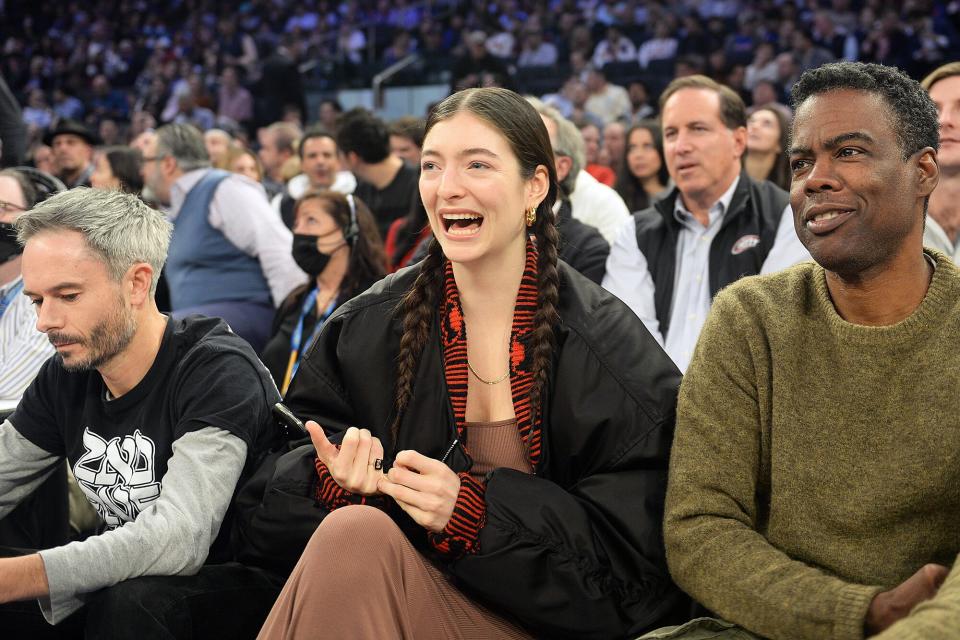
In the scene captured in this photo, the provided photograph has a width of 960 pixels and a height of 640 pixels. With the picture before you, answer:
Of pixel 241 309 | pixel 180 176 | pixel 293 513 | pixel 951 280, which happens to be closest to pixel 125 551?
pixel 293 513

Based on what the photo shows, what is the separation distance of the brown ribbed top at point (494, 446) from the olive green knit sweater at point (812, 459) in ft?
1.32

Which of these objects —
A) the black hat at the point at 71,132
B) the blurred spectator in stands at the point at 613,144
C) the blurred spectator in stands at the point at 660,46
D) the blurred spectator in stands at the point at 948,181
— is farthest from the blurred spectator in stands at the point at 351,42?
the blurred spectator in stands at the point at 948,181

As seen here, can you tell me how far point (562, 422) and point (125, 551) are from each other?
96cm

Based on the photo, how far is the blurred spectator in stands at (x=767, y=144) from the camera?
5.67 meters

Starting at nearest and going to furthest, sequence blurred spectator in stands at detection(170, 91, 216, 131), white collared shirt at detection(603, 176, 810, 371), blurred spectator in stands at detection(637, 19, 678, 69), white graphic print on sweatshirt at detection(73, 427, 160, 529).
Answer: white graphic print on sweatshirt at detection(73, 427, 160, 529), white collared shirt at detection(603, 176, 810, 371), blurred spectator in stands at detection(637, 19, 678, 69), blurred spectator in stands at detection(170, 91, 216, 131)

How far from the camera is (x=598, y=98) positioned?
36.5ft

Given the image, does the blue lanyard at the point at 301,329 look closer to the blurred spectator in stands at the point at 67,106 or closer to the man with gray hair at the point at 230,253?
the man with gray hair at the point at 230,253

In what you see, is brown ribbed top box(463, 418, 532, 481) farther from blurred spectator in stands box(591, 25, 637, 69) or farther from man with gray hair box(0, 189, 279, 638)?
blurred spectator in stands box(591, 25, 637, 69)

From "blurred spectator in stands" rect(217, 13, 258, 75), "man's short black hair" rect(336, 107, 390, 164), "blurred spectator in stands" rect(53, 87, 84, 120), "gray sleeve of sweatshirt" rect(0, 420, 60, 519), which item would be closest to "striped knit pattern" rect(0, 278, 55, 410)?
"gray sleeve of sweatshirt" rect(0, 420, 60, 519)

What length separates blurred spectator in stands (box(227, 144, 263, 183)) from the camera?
7828 millimetres

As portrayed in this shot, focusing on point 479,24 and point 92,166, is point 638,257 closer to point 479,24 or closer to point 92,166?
point 92,166

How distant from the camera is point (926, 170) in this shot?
6.61ft

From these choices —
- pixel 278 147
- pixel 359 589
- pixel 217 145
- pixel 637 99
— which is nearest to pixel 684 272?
pixel 359 589

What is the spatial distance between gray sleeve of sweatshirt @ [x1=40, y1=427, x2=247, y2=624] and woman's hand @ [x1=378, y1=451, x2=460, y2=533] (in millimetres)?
507
